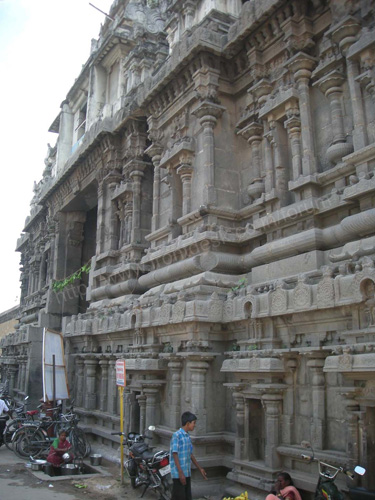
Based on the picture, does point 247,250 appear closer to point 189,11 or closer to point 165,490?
point 165,490

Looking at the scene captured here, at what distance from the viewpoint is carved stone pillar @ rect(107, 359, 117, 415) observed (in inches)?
556

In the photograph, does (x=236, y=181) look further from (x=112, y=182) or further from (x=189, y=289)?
(x=112, y=182)

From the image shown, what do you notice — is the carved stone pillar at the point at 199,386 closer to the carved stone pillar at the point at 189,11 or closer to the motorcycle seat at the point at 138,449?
the motorcycle seat at the point at 138,449

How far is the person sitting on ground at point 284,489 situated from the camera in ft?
23.1

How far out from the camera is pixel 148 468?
9.07 meters

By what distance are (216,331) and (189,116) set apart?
6.65 m

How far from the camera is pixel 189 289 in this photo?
1131 centimetres

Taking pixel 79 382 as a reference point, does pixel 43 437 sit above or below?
below

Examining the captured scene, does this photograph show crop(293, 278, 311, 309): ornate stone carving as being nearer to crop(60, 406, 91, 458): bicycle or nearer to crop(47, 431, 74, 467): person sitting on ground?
crop(47, 431, 74, 467): person sitting on ground

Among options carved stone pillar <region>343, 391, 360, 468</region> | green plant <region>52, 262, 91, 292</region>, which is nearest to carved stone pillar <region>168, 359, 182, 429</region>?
carved stone pillar <region>343, 391, 360, 468</region>

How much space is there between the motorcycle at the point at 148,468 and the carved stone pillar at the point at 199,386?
90cm

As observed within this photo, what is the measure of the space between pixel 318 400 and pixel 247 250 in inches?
200

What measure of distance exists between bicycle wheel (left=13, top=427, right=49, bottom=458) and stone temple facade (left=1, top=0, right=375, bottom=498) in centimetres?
165

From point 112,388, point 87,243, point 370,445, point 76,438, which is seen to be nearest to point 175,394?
point 76,438
